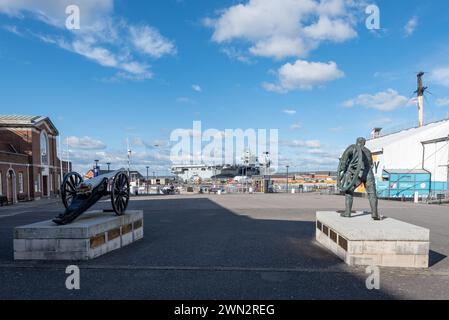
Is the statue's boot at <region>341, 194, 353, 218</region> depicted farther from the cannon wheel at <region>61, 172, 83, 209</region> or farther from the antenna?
the antenna

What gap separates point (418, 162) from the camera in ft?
99.8

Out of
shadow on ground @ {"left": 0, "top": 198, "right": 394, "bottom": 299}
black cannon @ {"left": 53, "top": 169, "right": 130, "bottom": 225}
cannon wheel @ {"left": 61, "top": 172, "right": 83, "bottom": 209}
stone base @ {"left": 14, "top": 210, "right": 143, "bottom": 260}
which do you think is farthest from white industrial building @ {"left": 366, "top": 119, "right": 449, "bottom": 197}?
stone base @ {"left": 14, "top": 210, "right": 143, "bottom": 260}

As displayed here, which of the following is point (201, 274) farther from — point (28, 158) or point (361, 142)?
point (28, 158)

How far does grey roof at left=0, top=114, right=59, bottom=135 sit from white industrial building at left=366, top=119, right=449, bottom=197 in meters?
37.8

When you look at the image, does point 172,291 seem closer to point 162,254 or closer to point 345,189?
point 162,254

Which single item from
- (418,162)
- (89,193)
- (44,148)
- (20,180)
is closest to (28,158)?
(20,180)

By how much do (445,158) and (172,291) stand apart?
31.2m

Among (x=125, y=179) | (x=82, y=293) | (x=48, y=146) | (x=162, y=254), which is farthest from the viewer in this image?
(x=48, y=146)

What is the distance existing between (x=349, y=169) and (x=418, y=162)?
1129 inches

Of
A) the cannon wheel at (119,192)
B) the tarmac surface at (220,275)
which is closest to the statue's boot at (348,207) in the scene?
the tarmac surface at (220,275)

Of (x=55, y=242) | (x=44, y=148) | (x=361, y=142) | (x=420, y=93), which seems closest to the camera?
(x=55, y=242)

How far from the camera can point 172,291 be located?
15.1ft
